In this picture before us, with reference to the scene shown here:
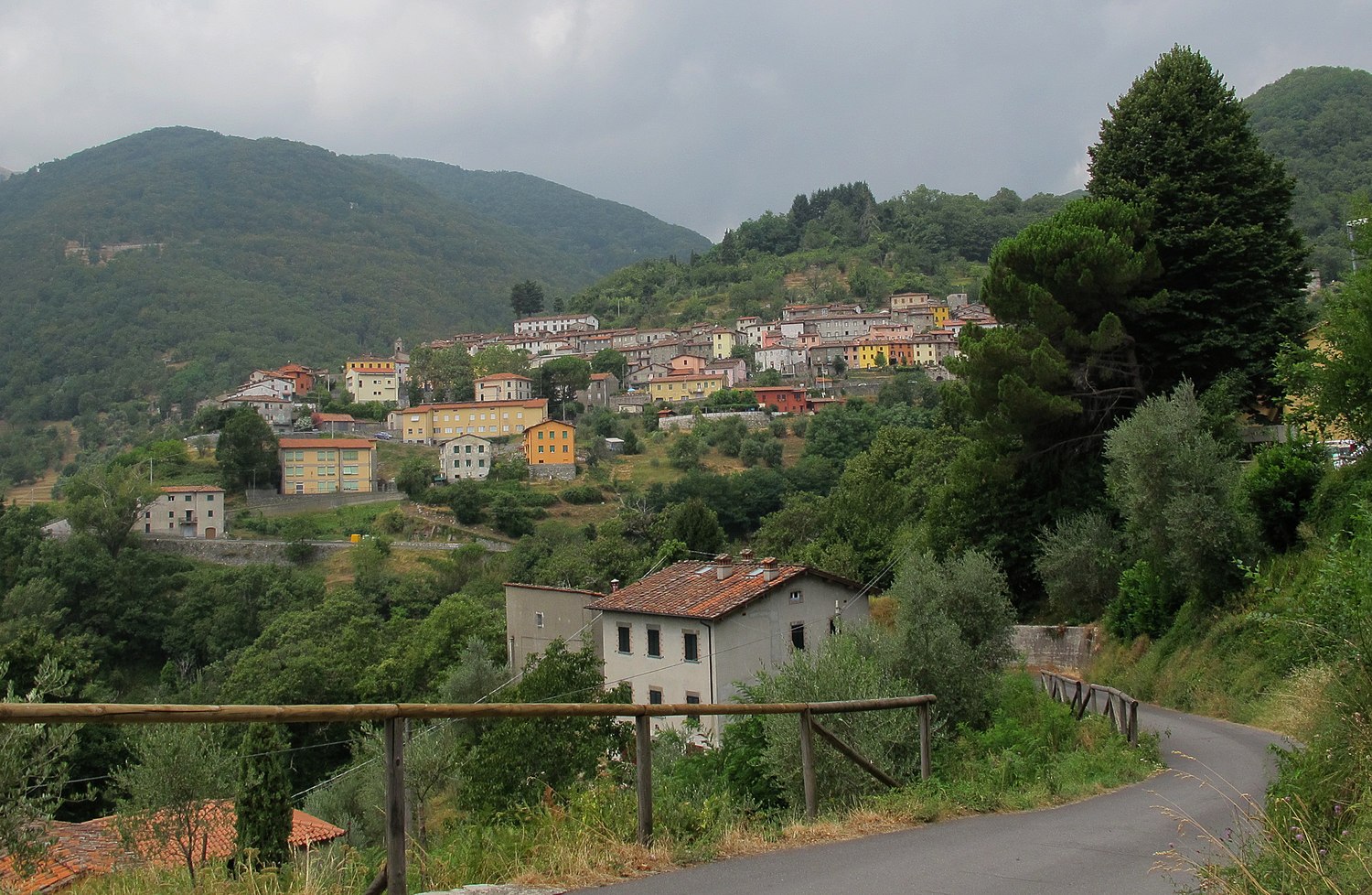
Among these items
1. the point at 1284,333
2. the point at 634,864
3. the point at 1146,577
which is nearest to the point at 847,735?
the point at 634,864

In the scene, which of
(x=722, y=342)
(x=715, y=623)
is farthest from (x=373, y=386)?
(x=715, y=623)

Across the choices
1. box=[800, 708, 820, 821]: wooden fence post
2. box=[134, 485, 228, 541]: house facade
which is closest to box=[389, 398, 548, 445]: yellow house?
box=[134, 485, 228, 541]: house facade

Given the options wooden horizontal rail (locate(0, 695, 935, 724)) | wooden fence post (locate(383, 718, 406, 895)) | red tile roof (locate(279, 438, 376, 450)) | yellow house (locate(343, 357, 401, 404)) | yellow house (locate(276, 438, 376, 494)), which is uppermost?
yellow house (locate(343, 357, 401, 404))

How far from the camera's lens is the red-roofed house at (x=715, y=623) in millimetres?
23734

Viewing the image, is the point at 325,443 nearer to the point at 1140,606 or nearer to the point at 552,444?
the point at 552,444

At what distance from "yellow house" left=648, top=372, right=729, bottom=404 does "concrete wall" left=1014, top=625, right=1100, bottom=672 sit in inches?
3393

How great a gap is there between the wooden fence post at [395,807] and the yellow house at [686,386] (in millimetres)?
103425

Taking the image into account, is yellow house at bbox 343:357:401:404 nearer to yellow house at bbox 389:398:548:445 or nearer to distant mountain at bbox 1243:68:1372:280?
yellow house at bbox 389:398:548:445

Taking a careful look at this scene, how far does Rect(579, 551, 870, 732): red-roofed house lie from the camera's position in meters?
23.7

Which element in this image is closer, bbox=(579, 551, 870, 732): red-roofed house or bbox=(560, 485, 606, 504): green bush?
bbox=(579, 551, 870, 732): red-roofed house

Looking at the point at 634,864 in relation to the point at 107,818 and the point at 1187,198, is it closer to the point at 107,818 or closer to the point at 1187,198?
the point at 107,818

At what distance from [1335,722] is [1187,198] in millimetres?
21073

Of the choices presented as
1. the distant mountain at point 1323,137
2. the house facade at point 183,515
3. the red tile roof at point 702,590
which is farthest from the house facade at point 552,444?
the distant mountain at point 1323,137

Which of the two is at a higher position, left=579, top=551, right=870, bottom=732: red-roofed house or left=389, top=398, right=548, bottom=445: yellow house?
left=389, top=398, right=548, bottom=445: yellow house
